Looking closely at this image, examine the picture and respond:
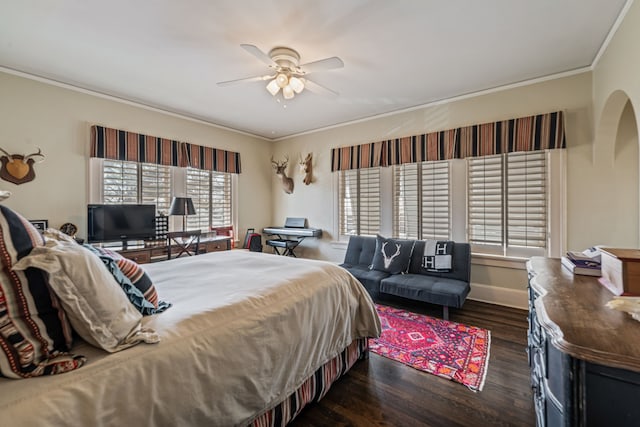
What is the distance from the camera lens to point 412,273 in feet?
12.4

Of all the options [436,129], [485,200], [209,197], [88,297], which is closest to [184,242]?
[209,197]

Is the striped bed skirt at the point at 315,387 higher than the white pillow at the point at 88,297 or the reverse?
the reverse

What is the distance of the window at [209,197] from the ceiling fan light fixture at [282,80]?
102 inches

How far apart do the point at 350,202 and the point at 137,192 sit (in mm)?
3270

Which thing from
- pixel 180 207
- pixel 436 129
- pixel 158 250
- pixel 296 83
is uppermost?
pixel 296 83

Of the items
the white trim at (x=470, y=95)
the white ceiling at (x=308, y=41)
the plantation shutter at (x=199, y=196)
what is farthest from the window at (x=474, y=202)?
the plantation shutter at (x=199, y=196)

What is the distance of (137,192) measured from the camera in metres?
4.01

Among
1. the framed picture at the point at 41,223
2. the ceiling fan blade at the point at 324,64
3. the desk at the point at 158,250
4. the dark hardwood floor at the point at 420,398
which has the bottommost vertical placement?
the dark hardwood floor at the point at 420,398

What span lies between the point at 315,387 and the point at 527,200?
3252 mm

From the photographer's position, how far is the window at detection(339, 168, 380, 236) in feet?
15.2

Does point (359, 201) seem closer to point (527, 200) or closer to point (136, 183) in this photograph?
point (527, 200)

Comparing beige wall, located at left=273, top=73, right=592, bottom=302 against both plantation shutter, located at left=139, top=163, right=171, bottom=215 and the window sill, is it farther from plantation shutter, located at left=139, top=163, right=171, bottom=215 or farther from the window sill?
plantation shutter, located at left=139, top=163, right=171, bottom=215

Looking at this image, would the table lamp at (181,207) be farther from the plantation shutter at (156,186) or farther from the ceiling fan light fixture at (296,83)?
the ceiling fan light fixture at (296,83)

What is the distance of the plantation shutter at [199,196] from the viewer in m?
4.62
